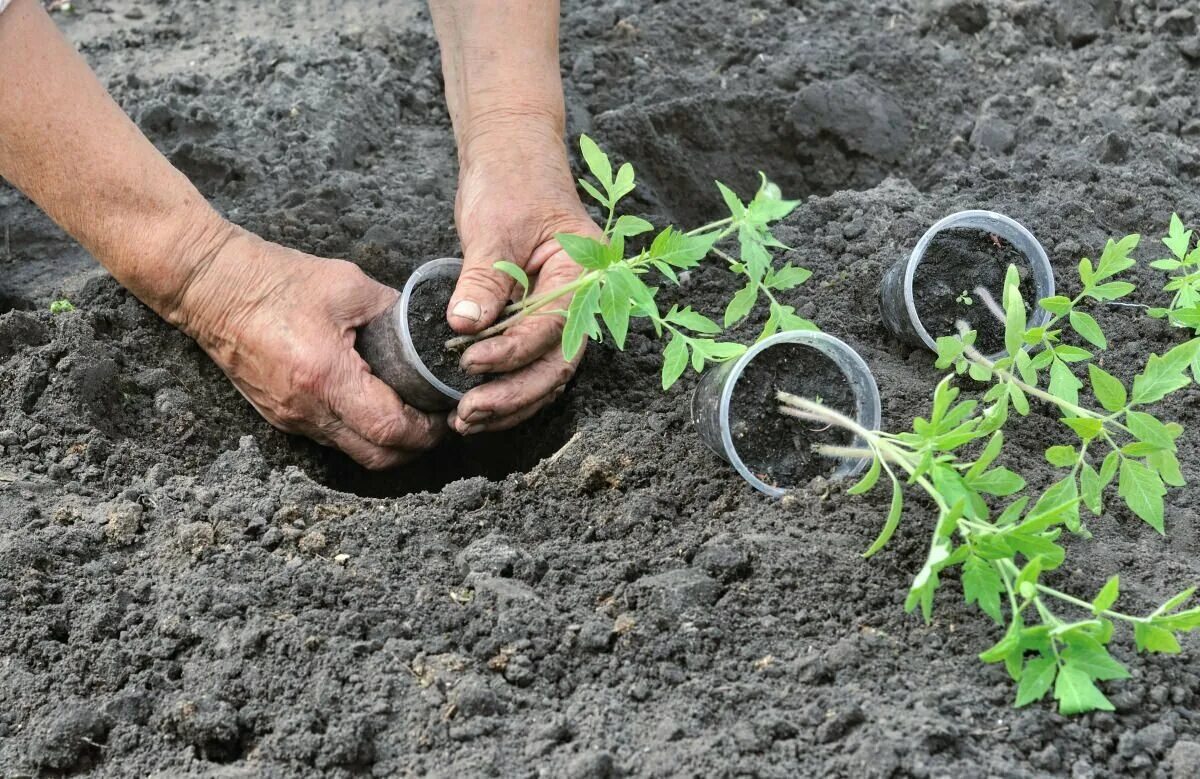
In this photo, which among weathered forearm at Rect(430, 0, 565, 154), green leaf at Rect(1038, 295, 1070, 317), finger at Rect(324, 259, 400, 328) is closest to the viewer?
green leaf at Rect(1038, 295, 1070, 317)

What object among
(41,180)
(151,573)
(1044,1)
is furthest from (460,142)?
(1044,1)

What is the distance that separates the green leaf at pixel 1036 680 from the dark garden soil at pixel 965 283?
3.46ft

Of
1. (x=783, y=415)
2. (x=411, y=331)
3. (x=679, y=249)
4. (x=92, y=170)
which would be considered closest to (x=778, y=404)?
(x=783, y=415)

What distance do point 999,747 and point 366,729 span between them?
91 cm

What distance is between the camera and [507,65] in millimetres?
3072

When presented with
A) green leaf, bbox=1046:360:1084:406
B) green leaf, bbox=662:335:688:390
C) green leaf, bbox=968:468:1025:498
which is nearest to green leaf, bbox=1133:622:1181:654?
green leaf, bbox=968:468:1025:498

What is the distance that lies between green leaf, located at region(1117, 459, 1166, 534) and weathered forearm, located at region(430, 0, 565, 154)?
1654 mm

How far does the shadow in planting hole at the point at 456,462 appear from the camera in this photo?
9.46ft

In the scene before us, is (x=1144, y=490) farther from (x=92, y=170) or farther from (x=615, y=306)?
(x=92, y=170)

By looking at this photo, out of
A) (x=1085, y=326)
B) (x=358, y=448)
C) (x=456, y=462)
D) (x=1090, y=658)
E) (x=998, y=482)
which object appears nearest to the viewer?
(x=1090, y=658)

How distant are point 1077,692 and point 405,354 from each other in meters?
1.49

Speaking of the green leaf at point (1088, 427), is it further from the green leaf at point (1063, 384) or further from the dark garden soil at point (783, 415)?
the dark garden soil at point (783, 415)

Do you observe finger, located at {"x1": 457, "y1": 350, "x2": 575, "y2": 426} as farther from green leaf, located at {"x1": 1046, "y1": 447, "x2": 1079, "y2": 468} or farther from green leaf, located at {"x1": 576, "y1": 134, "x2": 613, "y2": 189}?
green leaf, located at {"x1": 1046, "y1": 447, "x2": 1079, "y2": 468}

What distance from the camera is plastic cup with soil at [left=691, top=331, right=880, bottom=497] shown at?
239cm
